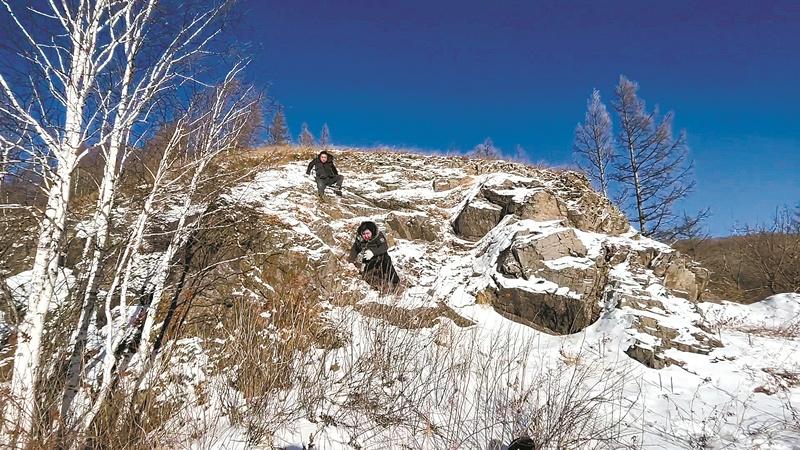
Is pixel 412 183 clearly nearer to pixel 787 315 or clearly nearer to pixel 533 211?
pixel 533 211

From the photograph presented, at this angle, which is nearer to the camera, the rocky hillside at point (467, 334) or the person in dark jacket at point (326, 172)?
the rocky hillside at point (467, 334)

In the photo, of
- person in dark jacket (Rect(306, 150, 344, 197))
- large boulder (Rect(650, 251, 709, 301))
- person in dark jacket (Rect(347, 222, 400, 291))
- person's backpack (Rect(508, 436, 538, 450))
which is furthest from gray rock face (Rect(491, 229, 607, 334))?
person in dark jacket (Rect(306, 150, 344, 197))

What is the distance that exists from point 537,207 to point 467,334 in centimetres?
492

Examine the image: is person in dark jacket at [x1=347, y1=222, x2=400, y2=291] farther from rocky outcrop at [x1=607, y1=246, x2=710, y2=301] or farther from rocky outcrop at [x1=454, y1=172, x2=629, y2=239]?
rocky outcrop at [x1=607, y1=246, x2=710, y2=301]

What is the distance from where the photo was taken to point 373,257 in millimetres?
7215

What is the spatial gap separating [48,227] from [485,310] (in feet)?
21.5

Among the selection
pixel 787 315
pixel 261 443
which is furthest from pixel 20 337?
pixel 787 315

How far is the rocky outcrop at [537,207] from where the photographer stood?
9.26m

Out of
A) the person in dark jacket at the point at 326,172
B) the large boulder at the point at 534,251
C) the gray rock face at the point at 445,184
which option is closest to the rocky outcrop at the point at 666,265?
the large boulder at the point at 534,251

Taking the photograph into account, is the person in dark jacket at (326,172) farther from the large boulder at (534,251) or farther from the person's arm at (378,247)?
the large boulder at (534,251)

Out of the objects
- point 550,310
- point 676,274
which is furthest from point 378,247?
point 676,274

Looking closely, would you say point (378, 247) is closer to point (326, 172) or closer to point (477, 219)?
point (477, 219)

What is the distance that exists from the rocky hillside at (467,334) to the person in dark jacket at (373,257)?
329 mm

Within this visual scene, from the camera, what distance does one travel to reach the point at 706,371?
16.8 ft
